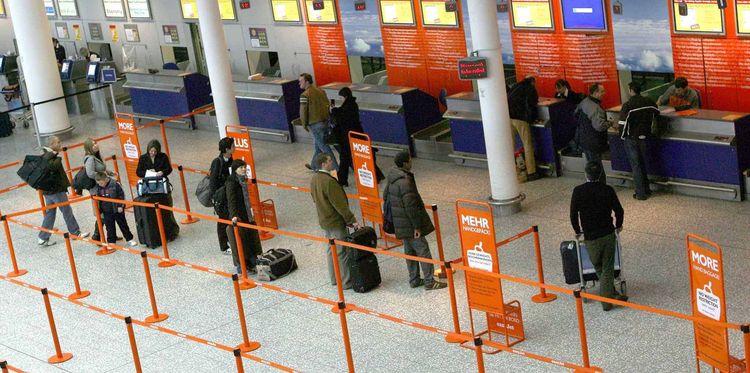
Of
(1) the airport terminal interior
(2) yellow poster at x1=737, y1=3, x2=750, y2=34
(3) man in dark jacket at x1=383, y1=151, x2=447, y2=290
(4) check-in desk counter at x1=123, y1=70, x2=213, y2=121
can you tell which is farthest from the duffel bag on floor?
(4) check-in desk counter at x1=123, y1=70, x2=213, y2=121

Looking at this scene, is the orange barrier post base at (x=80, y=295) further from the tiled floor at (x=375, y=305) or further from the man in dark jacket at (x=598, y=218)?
the man in dark jacket at (x=598, y=218)

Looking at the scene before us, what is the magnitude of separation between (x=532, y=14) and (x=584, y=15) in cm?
106

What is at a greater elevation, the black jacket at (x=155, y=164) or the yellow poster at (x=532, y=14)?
the yellow poster at (x=532, y=14)

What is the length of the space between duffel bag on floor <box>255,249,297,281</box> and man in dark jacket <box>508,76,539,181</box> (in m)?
4.23

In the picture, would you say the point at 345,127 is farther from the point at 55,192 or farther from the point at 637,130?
the point at 637,130

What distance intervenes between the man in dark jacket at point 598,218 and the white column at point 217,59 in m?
8.33

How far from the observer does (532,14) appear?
55.9ft

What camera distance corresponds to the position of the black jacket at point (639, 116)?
46.3 ft

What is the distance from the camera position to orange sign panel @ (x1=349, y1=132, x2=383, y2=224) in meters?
13.6

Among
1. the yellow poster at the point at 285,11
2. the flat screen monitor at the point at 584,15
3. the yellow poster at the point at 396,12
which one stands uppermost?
the yellow poster at the point at 285,11

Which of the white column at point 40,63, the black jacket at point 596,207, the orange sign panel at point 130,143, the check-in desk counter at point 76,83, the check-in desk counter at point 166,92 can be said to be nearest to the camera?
the black jacket at point 596,207

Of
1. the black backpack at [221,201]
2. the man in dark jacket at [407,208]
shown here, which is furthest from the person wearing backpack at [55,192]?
the man in dark jacket at [407,208]

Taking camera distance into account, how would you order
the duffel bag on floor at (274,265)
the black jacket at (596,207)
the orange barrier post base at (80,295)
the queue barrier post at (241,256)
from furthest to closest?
the orange barrier post base at (80,295) → the duffel bag on floor at (274,265) → the queue barrier post at (241,256) → the black jacket at (596,207)

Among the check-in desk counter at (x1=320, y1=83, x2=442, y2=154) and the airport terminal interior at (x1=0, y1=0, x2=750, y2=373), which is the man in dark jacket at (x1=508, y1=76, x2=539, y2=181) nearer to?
the airport terminal interior at (x1=0, y1=0, x2=750, y2=373)
